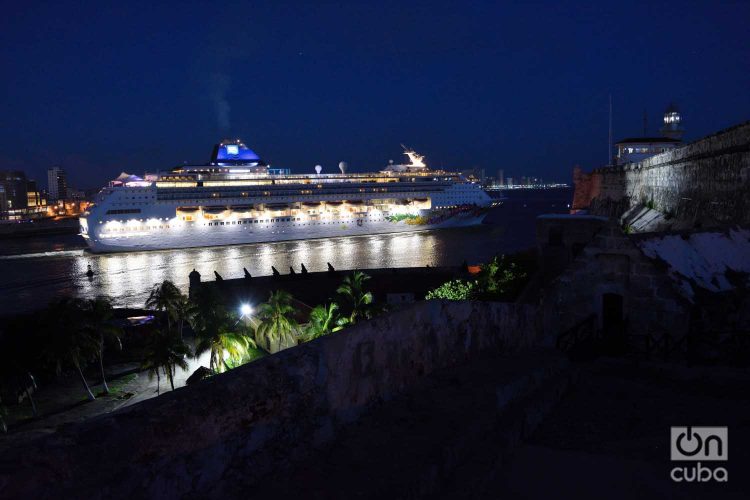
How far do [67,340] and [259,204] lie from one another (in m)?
51.4

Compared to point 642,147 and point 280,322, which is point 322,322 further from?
point 642,147

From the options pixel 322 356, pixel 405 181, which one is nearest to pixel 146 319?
pixel 322 356

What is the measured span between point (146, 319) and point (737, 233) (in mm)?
20499

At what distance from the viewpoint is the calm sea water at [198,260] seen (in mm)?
36125

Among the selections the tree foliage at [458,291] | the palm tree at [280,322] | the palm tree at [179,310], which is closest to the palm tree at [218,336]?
the palm tree at [280,322]

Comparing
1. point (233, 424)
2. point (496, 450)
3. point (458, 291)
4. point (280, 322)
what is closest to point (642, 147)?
point (458, 291)

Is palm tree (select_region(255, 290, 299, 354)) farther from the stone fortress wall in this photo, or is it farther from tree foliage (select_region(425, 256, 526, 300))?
the stone fortress wall

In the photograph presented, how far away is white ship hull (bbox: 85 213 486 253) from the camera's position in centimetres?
5723

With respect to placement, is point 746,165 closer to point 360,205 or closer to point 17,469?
point 17,469

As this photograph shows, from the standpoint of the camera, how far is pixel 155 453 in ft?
8.28

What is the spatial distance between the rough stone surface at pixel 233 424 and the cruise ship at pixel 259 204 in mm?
58443

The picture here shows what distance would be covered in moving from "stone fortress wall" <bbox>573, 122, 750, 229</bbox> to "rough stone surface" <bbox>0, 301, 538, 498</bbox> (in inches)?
226

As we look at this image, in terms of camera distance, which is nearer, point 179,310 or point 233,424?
point 233,424

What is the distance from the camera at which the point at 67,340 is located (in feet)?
48.7
